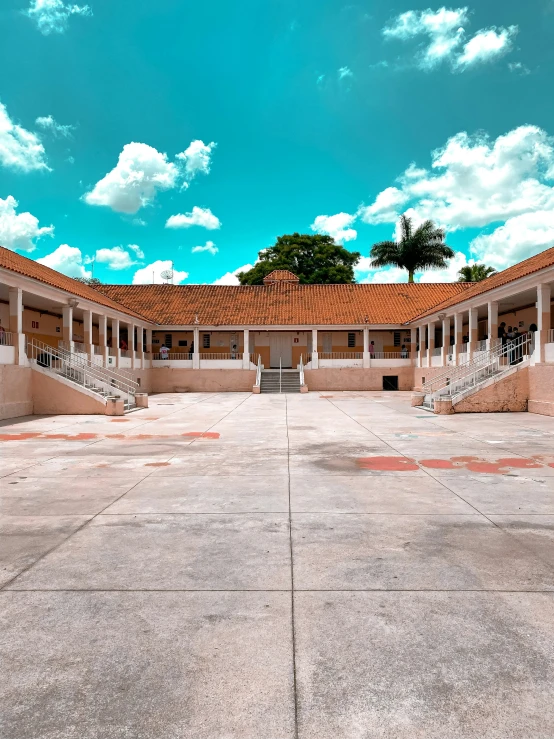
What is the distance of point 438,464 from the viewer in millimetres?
8203

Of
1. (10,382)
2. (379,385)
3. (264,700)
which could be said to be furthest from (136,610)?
(379,385)

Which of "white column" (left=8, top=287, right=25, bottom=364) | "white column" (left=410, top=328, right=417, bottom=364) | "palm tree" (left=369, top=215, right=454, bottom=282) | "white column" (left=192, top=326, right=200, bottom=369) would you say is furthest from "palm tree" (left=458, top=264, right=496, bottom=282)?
"white column" (left=8, top=287, right=25, bottom=364)

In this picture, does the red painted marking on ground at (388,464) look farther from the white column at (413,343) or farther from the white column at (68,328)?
the white column at (413,343)

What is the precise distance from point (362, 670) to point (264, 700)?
54 centimetres

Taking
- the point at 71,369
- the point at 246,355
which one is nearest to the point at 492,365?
the point at 246,355

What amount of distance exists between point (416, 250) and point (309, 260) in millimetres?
12069

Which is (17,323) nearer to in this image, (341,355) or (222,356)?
(222,356)

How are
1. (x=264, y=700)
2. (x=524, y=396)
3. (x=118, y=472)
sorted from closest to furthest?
(x=264, y=700), (x=118, y=472), (x=524, y=396)

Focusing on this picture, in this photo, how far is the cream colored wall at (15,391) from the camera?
16184mm

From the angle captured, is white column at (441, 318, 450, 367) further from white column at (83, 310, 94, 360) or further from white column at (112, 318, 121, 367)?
white column at (83, 310, 94, 360)

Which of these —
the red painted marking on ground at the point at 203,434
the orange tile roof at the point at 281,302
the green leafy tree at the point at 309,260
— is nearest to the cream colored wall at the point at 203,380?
the orange tile roof at the point at 281,302

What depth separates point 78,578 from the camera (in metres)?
3.77

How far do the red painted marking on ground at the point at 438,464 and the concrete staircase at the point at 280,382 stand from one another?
2115 centimetres

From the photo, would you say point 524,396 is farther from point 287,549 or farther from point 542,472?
point 287,549
